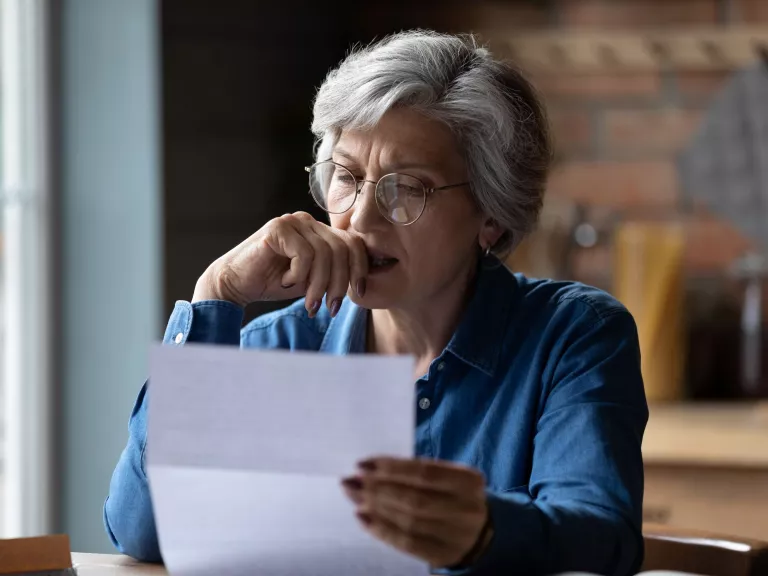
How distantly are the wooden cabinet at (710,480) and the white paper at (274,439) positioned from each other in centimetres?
144

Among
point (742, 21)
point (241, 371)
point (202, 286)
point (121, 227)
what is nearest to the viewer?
point (241, 371)

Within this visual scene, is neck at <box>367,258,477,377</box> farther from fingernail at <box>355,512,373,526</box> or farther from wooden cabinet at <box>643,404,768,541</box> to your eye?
wooden cabinet at <box>643,404,768,541</box>

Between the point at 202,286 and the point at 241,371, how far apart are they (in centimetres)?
52

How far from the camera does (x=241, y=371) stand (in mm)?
874

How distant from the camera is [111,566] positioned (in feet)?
3.86

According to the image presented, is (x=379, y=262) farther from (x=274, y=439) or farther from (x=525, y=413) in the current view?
(x=274, y=439)

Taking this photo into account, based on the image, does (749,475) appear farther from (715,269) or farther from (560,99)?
(560,99)

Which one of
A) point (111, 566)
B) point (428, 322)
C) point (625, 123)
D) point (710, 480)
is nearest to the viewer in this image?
point (111, 566)

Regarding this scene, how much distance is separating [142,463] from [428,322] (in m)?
0.44

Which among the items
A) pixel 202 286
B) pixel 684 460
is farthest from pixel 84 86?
pixel 684 460

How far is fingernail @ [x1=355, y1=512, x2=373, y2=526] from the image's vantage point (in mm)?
891

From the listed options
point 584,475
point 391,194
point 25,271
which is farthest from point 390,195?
point 25,271

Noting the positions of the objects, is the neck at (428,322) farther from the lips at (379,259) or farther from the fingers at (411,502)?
the fingers at (411,502)

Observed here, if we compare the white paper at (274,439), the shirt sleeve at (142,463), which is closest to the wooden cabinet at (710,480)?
the shirt sleeve at (142,463)
